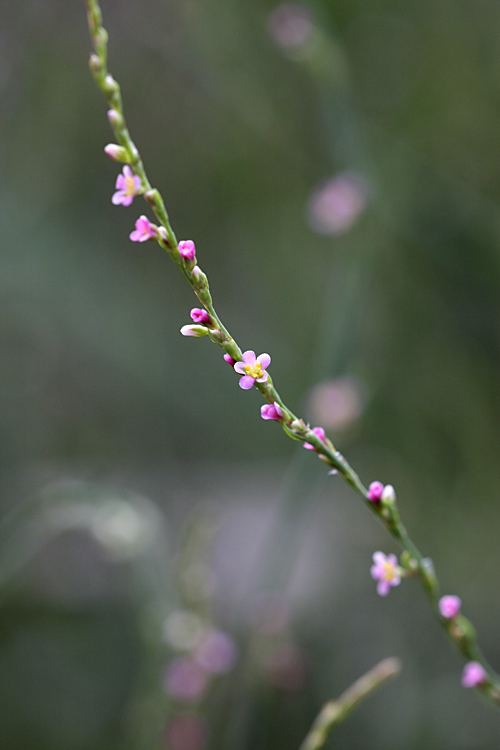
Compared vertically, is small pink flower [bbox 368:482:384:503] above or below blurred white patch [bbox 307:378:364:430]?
below

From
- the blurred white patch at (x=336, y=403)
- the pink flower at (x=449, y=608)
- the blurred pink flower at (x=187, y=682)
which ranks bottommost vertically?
the blurred pink flower at (x=187, y=682)

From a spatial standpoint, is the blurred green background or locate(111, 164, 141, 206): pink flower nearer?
locate(111, 164, 141, 206): pink flower

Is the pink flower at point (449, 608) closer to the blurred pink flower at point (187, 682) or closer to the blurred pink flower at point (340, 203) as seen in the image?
the blurred pink flower at point (187, 682)

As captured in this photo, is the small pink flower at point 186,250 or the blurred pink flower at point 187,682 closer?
the small pink flower at point 186,250

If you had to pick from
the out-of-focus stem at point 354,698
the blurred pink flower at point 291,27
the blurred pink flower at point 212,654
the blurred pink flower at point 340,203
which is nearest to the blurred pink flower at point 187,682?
the blurred pink flower at point 212,654

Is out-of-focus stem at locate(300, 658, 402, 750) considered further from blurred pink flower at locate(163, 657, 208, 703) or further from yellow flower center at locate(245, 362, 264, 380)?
blurred pink flower at locate(163, 657, 208, 703)

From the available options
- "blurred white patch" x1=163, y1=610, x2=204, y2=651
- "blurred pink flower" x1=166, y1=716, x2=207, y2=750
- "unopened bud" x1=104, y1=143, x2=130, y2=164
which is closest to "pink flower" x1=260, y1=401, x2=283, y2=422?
"unopened bud" x1=104, y1=143, x2=130, y2=164
